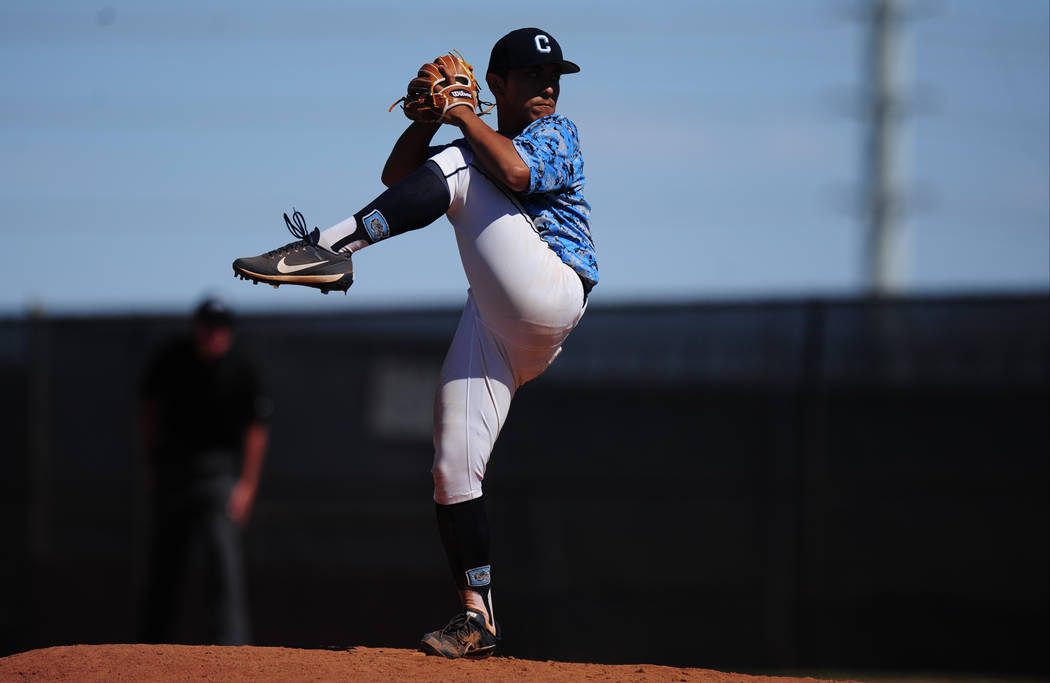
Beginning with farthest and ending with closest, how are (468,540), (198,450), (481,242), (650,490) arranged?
(650,490)
(198,450)
(468,540)
(481,242)

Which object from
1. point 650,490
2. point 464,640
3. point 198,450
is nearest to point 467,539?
point 464,640

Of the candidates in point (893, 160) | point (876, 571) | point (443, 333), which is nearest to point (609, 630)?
point (876, 571)

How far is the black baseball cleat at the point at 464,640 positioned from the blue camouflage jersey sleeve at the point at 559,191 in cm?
117

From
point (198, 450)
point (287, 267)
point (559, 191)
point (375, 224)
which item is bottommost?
point (198, 450)

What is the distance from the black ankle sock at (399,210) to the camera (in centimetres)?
334

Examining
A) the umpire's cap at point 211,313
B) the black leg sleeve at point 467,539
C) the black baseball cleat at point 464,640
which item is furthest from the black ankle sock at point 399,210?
the umpire's cap at point 211,313

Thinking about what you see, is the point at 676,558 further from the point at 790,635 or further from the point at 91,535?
the point at 91,535

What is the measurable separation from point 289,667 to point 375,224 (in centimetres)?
144

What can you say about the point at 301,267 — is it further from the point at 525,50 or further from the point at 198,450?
the point at 198,450

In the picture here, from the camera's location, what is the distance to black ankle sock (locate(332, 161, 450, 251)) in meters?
3.34

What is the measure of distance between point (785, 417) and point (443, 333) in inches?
97.1

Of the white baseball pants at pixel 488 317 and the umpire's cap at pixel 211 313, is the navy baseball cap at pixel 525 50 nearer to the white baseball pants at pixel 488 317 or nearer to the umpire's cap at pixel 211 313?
the white baseball pants at pixel 488 317

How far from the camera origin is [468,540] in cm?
371

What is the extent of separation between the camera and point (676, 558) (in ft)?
24.1
